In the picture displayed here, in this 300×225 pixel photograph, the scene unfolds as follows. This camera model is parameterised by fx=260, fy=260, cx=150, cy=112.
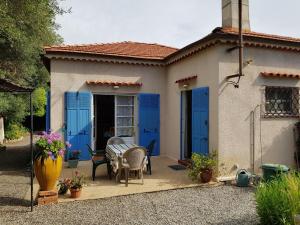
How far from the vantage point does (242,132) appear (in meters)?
7.67

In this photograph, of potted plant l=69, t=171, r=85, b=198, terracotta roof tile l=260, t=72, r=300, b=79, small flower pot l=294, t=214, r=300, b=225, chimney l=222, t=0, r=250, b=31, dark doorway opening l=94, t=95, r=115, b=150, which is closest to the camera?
small flower pot l=294, t=214, r=300, b=225

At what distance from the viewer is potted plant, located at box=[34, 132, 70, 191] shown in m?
5.57

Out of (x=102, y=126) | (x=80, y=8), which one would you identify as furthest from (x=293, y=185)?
(x=102, y=126)

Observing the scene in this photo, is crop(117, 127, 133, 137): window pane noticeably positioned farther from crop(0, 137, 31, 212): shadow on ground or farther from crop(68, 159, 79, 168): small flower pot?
crop(0, 137, 31, 212): shadow on ground

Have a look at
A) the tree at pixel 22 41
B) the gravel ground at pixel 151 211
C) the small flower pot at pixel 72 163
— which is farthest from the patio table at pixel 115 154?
the tree at pixel 22 41

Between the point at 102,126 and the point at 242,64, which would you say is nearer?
the point at 242,64

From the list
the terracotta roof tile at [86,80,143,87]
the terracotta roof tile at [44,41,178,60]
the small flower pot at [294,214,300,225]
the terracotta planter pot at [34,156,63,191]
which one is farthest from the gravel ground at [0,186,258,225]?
the terracotta roof tile at [44,41,178,60]

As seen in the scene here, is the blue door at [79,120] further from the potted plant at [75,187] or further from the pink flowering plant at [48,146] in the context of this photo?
the pink flowering plant at [48,146]

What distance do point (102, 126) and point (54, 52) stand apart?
219 inches

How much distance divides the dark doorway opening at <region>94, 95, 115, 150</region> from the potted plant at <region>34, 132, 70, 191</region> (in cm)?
766

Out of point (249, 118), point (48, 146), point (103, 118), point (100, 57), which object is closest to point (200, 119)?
point (249, 118)

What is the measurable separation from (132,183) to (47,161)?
2.52m

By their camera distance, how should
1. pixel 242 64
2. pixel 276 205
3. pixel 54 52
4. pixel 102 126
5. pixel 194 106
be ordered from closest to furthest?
pixel 276 205 < pixel 242 64 < pixel 194 106 < pixel 54 52 < pixel 102 126

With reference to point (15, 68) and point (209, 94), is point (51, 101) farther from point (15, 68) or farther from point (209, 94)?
point (15, 68)
